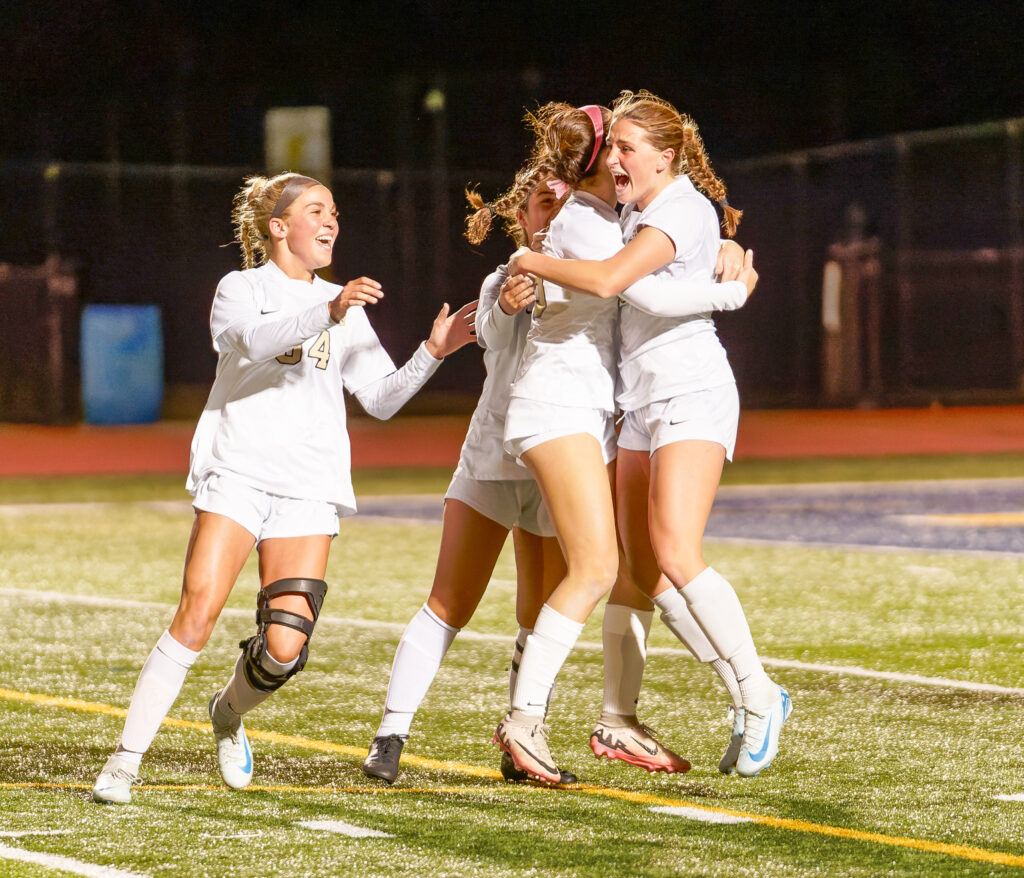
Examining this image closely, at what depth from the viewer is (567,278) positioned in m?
4.81

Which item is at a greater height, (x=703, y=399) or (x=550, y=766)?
(x=703, y=399)

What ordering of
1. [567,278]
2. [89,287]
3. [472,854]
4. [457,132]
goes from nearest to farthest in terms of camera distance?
[472,854]
[567,278]
[89,287]
[457,132]

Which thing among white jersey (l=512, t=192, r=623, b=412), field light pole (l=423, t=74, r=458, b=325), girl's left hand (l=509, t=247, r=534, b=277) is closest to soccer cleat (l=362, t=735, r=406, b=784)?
white jersey (l=512, t=192, r=623, b=412)

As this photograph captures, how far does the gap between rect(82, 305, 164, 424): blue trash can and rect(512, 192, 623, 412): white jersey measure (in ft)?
75.1

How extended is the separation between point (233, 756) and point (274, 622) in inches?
19.0

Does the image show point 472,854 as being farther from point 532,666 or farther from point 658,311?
point 658,311

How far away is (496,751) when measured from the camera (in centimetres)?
593

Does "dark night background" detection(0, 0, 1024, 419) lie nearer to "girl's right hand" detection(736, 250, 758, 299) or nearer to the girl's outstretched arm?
"girl's right hand" detection(736, 250, 758, 299)

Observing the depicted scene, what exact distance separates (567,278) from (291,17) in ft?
95.8

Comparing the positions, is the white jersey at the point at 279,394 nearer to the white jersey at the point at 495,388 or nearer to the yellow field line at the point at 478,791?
the white jersey at the point at 495,388

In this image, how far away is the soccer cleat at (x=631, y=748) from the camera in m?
5.32

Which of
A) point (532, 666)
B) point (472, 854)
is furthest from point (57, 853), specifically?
point (532, 666)

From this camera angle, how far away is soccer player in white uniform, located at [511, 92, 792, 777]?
4.96 metres

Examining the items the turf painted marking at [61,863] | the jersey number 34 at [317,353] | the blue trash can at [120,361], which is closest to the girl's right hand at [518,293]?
the jersey number 34 at [317,353]
